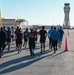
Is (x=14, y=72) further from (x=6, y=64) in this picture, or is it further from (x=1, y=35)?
(x=1, y=35)

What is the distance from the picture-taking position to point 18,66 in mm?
13680

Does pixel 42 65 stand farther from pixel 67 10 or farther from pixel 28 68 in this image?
pixel 67 10

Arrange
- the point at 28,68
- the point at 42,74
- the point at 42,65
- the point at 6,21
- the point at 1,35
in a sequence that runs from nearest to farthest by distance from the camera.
A: the point at 42,74 < the point at 28,68 < the point at 42,65 < the point at 1,35 < the point at 6,21

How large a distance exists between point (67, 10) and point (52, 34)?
146 meters

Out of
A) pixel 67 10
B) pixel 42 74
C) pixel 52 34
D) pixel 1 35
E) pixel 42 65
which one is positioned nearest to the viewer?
pixel 42 74

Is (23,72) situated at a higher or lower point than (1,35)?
lower

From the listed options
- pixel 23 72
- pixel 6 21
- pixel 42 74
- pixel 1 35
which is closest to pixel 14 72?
pixel 23 72

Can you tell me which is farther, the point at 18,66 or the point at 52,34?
A: the point at 52,34

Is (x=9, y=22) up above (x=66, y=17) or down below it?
below

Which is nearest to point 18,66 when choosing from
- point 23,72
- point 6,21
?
point 23,72

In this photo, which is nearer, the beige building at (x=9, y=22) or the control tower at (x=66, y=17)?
the beige building at (x=9, y=22)

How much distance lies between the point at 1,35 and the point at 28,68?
15.6ft

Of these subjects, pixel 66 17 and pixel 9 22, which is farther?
pixel 66 17

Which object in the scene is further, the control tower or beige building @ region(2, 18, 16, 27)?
the control tower
